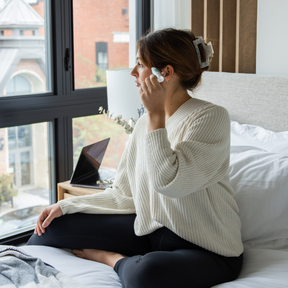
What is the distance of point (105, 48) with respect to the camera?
8.93 feet

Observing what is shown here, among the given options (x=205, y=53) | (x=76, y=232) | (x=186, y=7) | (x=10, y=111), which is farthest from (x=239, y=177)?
(x=186, y=7)

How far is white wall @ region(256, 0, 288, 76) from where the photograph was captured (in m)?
2.13

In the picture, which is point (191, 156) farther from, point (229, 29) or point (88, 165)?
point (229, 29)

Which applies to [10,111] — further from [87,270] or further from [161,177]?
[161,177]

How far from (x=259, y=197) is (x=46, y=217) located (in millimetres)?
860

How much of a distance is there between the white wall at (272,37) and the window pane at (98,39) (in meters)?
1.03

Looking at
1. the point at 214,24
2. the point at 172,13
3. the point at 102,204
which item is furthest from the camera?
the point at 172,13

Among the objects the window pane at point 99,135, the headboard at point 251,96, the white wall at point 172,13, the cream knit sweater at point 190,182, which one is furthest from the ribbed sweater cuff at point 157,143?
the white wall at point 172,13

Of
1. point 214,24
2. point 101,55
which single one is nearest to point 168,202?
point 214,24

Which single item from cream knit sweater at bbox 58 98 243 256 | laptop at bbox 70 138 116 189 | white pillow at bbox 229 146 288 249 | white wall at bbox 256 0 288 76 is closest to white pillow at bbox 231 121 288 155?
white pillow at bbox 229 146 288 249

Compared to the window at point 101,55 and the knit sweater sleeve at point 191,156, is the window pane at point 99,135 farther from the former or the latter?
the knit sweater sleeve at point 191,156

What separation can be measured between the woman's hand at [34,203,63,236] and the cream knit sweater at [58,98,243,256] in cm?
3

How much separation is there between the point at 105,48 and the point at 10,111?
3.07 ft

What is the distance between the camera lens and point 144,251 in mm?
1441
